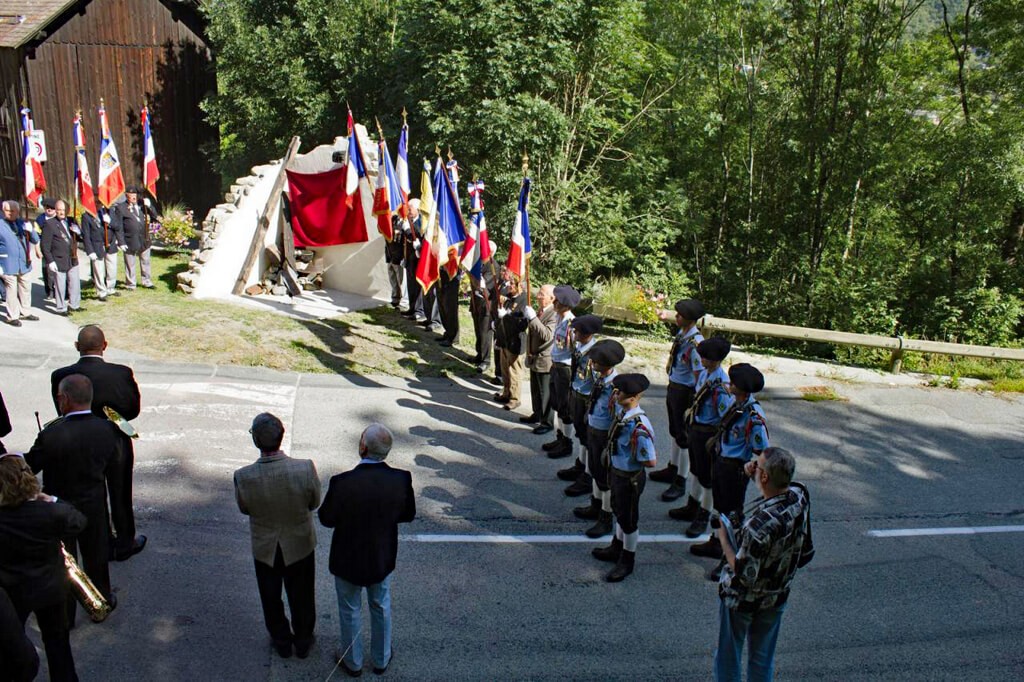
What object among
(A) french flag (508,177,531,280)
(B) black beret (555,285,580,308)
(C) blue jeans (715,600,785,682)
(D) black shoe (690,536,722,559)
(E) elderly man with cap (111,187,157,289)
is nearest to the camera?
(C) blue jeans (715,600,785,682)

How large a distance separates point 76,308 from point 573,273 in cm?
919

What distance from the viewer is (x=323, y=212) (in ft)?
46.3

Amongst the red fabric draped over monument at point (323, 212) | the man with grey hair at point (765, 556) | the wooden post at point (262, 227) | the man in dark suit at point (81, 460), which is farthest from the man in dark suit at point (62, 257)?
the man with grey hair at point (765, 556)

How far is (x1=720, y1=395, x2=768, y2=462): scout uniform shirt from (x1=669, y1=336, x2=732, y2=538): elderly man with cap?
0.43 meters

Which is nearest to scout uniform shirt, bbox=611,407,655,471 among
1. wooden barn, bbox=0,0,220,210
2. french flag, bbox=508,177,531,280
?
french flag, bbox=508,177,531,280

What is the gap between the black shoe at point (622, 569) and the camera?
21.3 feet

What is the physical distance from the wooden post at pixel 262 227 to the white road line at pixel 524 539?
26.7 ft

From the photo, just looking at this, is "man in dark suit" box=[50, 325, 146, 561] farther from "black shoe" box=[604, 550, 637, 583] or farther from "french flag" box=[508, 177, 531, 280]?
"french flag" box=[508, 177, 531, 280]

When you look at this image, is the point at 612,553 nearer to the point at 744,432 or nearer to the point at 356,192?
the point at 744,432

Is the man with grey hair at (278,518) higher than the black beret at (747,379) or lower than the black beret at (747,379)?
lower

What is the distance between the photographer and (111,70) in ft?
67.4

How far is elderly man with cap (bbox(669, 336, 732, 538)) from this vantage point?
7.04 metres

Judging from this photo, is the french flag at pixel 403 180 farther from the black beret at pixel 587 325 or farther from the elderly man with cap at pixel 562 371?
the black beret at pixel 587 325

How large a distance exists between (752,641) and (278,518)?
2.91 metres
